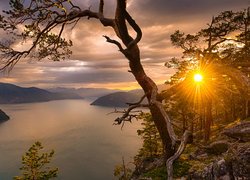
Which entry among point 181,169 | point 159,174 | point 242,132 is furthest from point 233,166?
point 159,174

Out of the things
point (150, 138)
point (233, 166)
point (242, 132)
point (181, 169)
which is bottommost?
point (150, 138)

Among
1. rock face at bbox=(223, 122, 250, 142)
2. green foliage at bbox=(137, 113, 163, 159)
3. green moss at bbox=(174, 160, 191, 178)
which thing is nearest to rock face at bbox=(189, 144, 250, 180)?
rock face at bbox=(223, 122, 250, 142)

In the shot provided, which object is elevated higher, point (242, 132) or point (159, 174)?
point (242, 132)

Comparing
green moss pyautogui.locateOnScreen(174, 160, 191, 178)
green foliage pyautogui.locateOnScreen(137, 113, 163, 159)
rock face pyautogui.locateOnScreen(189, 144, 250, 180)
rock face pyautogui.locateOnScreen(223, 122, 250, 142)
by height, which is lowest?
green foliage pyautogui.locateOnScreen(137, 113, 163, 159)

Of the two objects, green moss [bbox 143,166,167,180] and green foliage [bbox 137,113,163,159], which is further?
green foliage [bbox 137,113,163,159]

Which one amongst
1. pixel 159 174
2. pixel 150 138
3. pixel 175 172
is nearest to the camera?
pixel 175 172

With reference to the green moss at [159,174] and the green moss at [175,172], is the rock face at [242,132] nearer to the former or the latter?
the green moss at [175,172]

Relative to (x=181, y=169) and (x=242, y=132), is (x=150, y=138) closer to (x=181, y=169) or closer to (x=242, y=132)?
(x=181, y=169)

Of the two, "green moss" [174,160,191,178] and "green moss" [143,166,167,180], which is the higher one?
"green moss" [174,160,191,178]

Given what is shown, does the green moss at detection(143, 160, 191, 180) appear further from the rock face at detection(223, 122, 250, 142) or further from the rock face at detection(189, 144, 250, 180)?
the rock face at detection(223, 122, 250, 142)

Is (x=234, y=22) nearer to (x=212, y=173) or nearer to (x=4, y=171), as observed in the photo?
(x=212, y=173)

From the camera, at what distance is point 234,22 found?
22812 mm

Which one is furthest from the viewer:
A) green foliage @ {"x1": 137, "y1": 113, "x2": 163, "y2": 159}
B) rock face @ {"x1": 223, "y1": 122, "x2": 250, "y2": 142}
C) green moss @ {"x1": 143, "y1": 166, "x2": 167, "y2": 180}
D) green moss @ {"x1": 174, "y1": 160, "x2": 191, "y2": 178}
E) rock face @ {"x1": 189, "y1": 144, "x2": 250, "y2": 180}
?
green foliage @ {"x1": 137, "y1": 113, "x2": 163, "y2": 159}

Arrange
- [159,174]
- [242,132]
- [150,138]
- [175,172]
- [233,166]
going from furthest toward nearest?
1. [150,138]
2. [159,174]
3. [175,172]
4. [242,132]
5. [233,166]
